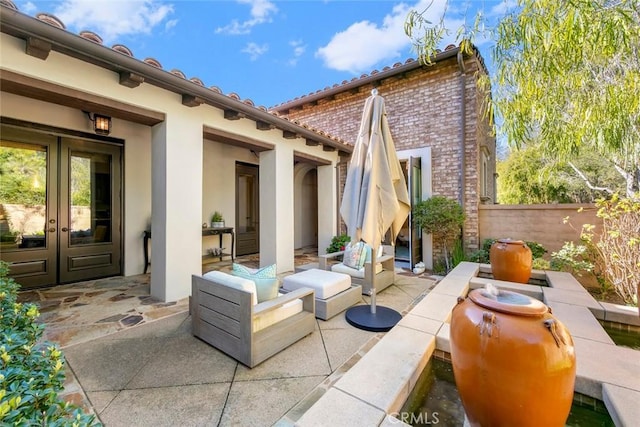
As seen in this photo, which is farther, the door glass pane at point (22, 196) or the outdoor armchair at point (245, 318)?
the door glass pane at point (22, 196)

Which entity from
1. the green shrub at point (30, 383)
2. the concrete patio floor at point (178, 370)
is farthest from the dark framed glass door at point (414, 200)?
the green shrub at point (30, 383)

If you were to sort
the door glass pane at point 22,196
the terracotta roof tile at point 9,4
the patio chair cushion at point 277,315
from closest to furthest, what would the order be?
the terracotta roof tile at point 9,4, the patio chair cushion at point 277,315, the door glass pane at point 22,196

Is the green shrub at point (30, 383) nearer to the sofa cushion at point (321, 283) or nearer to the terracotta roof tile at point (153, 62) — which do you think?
the sofa cushion at point (321, 283)

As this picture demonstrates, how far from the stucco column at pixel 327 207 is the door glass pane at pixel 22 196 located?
6.25 metres

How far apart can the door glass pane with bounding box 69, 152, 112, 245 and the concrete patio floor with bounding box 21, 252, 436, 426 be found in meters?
2.11

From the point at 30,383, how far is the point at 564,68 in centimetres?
535

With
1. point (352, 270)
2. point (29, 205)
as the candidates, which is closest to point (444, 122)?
point (352, 270)

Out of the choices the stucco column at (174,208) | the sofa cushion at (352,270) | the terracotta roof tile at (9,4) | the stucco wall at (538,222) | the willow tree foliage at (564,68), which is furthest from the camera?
the stucco wall at (538,222)

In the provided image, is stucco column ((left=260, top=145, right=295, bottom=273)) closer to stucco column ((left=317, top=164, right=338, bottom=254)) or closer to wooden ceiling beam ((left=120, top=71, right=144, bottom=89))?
stucco column ((left=317, top=164, right=338, bottom=254))

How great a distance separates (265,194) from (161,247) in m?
2.66

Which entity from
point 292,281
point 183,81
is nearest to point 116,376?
point 292,281

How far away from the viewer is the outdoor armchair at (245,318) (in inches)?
104

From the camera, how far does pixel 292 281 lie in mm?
4121

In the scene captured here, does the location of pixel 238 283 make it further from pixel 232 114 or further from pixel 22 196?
pixel 22 196
